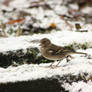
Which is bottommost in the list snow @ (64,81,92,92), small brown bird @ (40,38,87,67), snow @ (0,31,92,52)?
snow @ (64,81,92,92)

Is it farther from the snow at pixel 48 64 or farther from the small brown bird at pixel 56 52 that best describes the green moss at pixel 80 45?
the small brown bird at pixel 56 52

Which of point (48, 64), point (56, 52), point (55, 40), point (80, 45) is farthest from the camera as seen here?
point (55, 40)

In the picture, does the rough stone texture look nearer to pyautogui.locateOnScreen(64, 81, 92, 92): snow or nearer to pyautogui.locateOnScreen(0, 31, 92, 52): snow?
pyautogui.locateOnScreen(64, 81, 92, 92): snow

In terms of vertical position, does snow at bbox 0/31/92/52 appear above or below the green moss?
above

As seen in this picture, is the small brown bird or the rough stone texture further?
the small brown bird

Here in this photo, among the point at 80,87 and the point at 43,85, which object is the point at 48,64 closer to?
the point at 43,85

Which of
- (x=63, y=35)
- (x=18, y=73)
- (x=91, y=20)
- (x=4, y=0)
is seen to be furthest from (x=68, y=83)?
(x=4, y=0)

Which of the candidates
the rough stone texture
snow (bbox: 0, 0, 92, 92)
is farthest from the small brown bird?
the rough stone texture

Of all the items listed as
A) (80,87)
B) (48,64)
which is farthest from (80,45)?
(80,87)

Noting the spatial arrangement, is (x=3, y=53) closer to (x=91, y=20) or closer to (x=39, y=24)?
(x=39, y=24)

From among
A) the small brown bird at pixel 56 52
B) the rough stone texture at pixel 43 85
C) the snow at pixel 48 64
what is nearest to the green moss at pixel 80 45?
the snow at pixel 48 64

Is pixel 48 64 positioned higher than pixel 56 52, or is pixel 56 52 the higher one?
pixel 56 52
